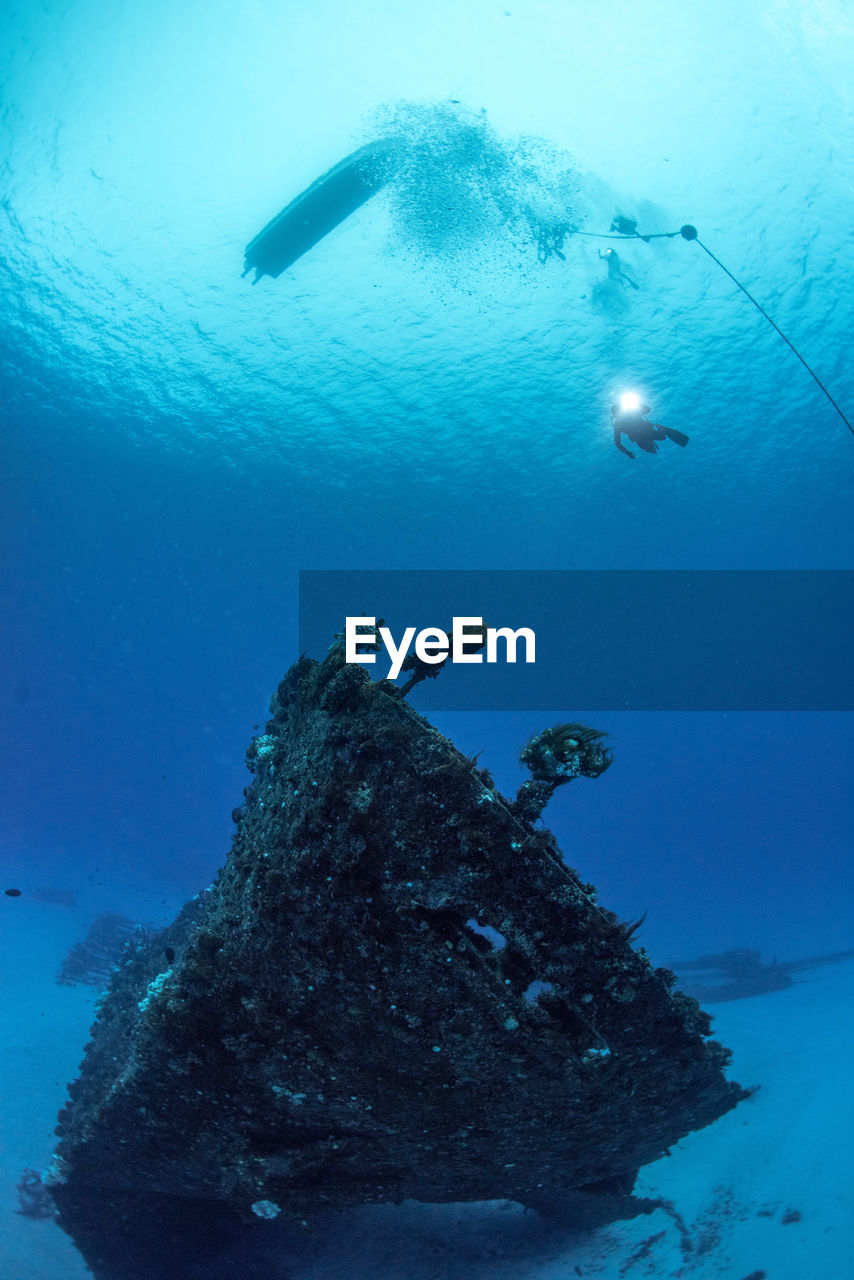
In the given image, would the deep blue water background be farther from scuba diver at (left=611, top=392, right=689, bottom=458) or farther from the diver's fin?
scuba diver at (left=611, top=392, right=689, bottom=458)

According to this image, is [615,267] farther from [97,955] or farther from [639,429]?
[97,955]

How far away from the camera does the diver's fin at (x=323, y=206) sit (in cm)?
1995

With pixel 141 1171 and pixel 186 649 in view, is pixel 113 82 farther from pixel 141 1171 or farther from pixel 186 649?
pixel 186 649

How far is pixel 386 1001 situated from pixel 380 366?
30490mm

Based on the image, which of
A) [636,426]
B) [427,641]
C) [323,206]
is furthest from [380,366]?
[427,641]

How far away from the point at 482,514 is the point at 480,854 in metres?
40.7

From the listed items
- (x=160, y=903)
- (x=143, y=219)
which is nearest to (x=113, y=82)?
(x=143, y=219)

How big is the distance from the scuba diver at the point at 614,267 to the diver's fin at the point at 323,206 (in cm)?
914

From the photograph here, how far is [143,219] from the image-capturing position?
75.9ft
